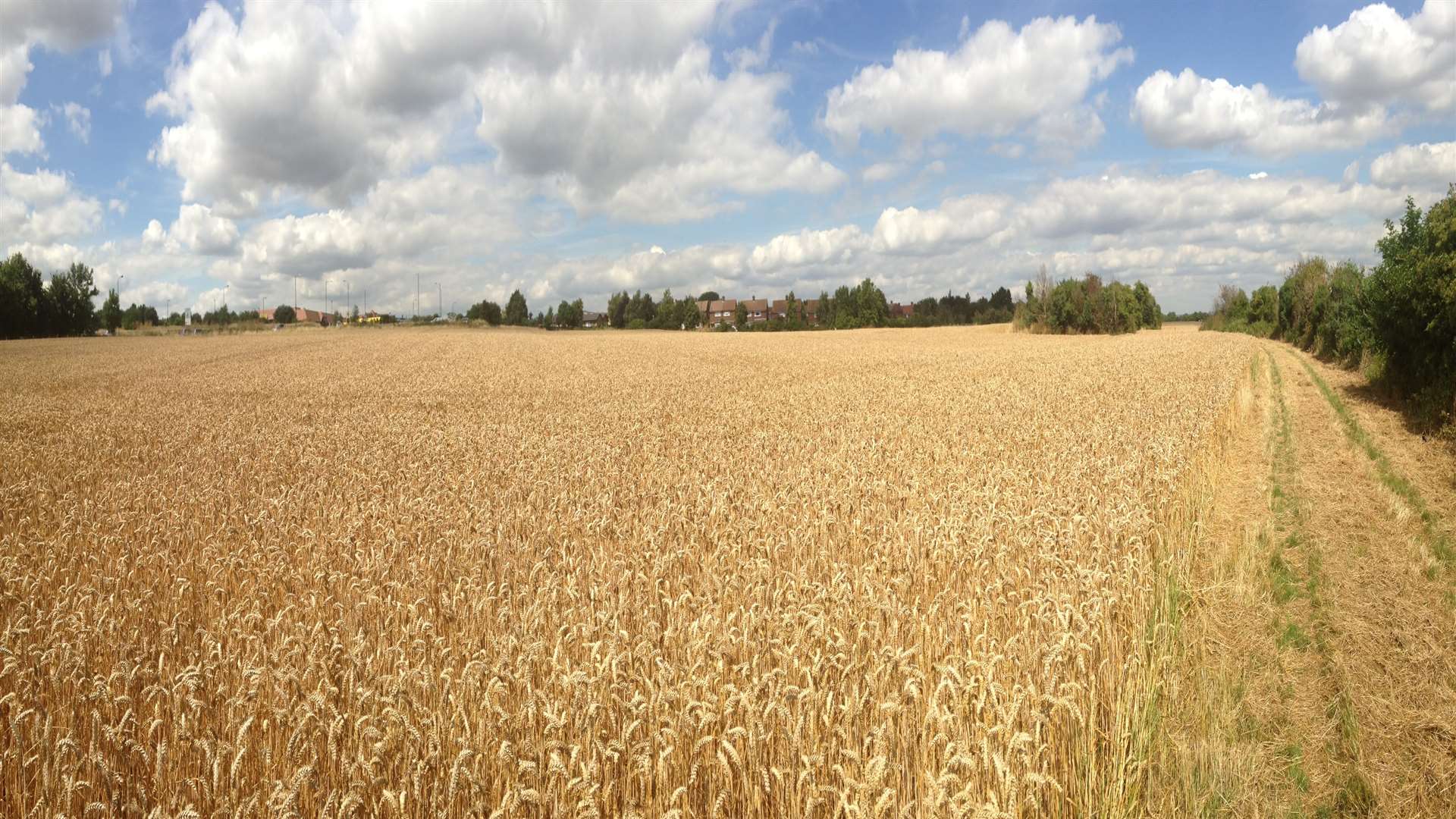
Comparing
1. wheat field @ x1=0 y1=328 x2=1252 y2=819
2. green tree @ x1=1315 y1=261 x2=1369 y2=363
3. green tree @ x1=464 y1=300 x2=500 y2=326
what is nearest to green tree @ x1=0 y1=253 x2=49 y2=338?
green tree @ x1=464 y1=300 x2=500 y2=326

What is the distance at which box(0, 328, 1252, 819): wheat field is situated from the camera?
140 inches

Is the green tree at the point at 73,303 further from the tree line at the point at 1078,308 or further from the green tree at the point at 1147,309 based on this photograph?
the green tree at the point at 1147,309

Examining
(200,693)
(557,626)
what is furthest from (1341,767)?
(200,693)

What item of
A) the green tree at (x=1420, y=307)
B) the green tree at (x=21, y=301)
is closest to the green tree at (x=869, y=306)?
the green tree at (x=1420, y=307)

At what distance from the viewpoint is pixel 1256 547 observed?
337 inches

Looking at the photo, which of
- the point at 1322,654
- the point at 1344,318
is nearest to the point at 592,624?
the point at 1322,654

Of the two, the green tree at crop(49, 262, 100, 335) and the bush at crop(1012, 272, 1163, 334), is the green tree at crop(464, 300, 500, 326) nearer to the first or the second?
the green tree at crop(49, 262, 100, 335)

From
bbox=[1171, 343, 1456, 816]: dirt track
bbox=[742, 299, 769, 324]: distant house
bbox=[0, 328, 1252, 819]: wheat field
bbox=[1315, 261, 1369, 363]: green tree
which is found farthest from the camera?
bbox=[742, 299, 769, 324]: distant house

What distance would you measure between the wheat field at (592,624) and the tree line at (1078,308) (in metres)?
82.3

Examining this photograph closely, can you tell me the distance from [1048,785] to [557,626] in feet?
10.3

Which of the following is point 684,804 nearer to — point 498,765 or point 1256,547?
point 498,765

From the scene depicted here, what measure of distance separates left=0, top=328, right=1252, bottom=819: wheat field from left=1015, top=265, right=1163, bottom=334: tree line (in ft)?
270

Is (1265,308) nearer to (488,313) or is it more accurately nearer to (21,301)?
(488,313)

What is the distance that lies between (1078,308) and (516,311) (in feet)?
328
